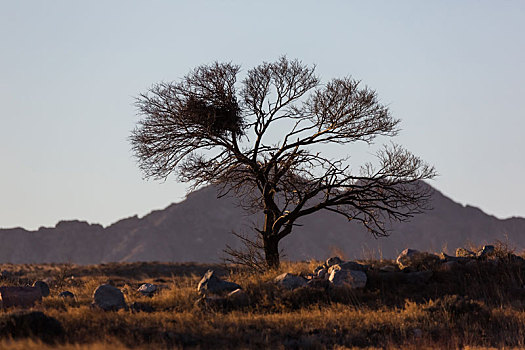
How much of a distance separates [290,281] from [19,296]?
22.8 feet

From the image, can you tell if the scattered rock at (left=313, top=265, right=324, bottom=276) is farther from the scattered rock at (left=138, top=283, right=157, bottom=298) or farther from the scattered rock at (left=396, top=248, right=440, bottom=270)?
the scattered rock at (left=138, top=283, right=157, bottom=298)

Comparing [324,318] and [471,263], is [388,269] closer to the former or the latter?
[471,263]

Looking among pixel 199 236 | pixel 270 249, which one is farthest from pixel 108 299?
pixel 199 236

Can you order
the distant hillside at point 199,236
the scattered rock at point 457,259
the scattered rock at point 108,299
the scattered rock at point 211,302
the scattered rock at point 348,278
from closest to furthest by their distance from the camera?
the scattered rock at point 108,299 < the scattered rock at point 211,302 < the scattered rock at point 348,278 < the scattered rock at point 457,259 < the distant hillside at point 199,236

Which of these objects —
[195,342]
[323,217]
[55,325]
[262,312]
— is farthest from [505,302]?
[323,217]

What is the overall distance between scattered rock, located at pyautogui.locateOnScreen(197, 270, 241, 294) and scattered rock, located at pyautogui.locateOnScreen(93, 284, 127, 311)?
2.21 metres

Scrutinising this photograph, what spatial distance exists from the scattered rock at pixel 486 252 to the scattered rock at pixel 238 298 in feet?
27.5

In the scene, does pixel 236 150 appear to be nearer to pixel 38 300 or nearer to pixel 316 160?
pixel 316 160

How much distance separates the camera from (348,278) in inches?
637

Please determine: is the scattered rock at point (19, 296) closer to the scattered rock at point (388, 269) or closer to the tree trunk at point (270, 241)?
the tree trunk at point (270, 241)

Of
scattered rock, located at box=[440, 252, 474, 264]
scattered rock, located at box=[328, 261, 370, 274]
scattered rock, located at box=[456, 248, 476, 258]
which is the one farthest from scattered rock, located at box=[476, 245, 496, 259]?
scattered rock, located at box=[328, 261, 370, 274]

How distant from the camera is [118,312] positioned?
44.4 feet

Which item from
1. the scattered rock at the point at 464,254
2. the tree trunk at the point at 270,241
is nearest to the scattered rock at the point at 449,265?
the scattered rock at the point at 464,254

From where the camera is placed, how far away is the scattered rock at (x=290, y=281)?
52.2ft
